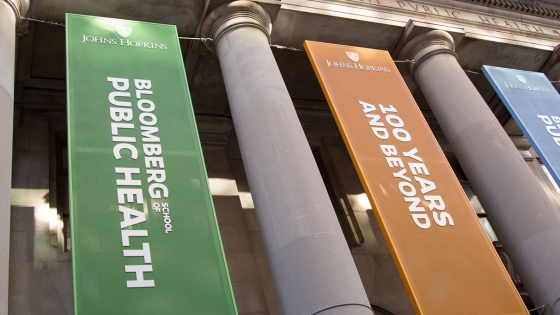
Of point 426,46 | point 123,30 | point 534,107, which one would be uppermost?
point 426,46

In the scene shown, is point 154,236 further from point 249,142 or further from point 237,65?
point 237,65

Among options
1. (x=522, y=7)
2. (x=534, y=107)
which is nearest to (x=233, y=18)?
(x=534, y=107)

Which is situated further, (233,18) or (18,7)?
(233,18)

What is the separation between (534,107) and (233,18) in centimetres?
697

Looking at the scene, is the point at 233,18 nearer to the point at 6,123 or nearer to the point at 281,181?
the point at 281,181

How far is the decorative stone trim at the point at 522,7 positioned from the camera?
52.6 ft

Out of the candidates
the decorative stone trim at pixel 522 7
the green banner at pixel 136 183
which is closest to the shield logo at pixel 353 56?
the green banner at pixel 136 183

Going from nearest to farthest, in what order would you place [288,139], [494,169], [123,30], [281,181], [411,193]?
1. [281,181]
2. [411,193]
3. [288,139]
4. [123,30]
5. [494,169]

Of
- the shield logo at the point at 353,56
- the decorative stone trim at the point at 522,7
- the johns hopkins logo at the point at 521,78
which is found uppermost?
the decorative stone trim at the point at 522,7

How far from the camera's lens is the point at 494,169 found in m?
11.9

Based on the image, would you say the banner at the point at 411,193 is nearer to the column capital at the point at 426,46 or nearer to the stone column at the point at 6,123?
the column capital at the point at 426,46

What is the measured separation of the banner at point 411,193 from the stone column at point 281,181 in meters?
0.87

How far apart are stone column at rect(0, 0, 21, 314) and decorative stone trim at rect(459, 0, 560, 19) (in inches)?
453

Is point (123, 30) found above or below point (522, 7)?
below
